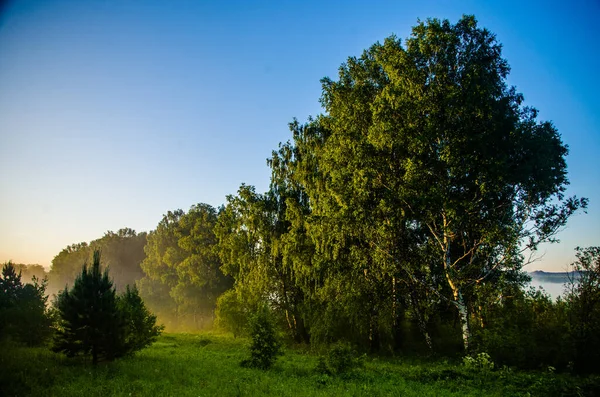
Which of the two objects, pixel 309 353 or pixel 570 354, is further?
pixel 309 353

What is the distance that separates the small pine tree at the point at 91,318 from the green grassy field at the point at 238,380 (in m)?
0.86

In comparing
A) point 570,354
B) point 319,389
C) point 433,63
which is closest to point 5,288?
point 319,389

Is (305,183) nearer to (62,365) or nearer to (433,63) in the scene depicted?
(433,63)

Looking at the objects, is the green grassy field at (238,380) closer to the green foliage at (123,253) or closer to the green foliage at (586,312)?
the green foliage at (586,312)

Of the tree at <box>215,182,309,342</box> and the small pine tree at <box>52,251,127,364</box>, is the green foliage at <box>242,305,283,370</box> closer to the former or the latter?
the small pine tree at <box>52,251,127,364</box>

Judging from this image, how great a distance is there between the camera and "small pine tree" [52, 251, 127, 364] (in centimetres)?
1602

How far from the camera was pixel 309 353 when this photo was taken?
2400 cm

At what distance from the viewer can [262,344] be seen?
17.5 meters

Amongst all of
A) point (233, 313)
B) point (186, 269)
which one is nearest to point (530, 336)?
point (233, 313)

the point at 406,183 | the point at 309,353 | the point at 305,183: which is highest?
the point at 305,183

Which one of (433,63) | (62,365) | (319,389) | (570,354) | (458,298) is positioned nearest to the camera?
(319,389)

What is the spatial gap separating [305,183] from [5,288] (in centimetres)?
3893

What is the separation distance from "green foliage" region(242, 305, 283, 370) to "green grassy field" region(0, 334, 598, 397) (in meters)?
0.70

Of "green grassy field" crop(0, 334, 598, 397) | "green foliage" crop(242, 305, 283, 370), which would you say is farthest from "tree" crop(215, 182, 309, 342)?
"green grassy field" crop(0, 334, 598, 397)
